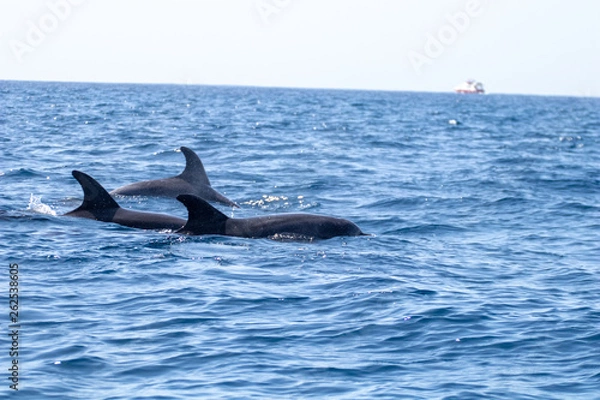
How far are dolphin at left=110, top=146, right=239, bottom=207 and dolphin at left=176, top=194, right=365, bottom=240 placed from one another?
4.56m

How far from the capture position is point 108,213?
16.5 m

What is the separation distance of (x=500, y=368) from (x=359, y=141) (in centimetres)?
3243

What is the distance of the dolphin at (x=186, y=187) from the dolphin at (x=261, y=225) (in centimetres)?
456

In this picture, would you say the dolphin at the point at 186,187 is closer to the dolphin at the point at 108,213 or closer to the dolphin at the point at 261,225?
the dolphin at the point at 108,213

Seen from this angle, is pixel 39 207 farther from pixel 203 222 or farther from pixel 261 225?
pixel 261 225

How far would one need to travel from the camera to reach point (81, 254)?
13.7m

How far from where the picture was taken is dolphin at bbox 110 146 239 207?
67.4ft

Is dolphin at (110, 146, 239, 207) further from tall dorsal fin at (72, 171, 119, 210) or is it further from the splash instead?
tall dorsal fin at (72, 171, 119, 210)

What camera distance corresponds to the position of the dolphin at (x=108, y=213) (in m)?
16.1

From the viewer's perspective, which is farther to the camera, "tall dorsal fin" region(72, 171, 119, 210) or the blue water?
"tall dorsal fin" region(72, 171, 119, 210)

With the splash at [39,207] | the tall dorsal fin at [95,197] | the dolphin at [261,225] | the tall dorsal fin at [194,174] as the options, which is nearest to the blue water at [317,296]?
the splash at [39,207]

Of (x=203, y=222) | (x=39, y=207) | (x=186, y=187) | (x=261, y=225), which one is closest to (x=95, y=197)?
(x=39, y=207)

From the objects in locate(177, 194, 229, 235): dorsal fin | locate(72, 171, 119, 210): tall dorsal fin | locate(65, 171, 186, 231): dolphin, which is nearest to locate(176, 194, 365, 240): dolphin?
locate(177, 194, 229, 235): dorsal fin

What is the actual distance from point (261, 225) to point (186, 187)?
18.3ft
